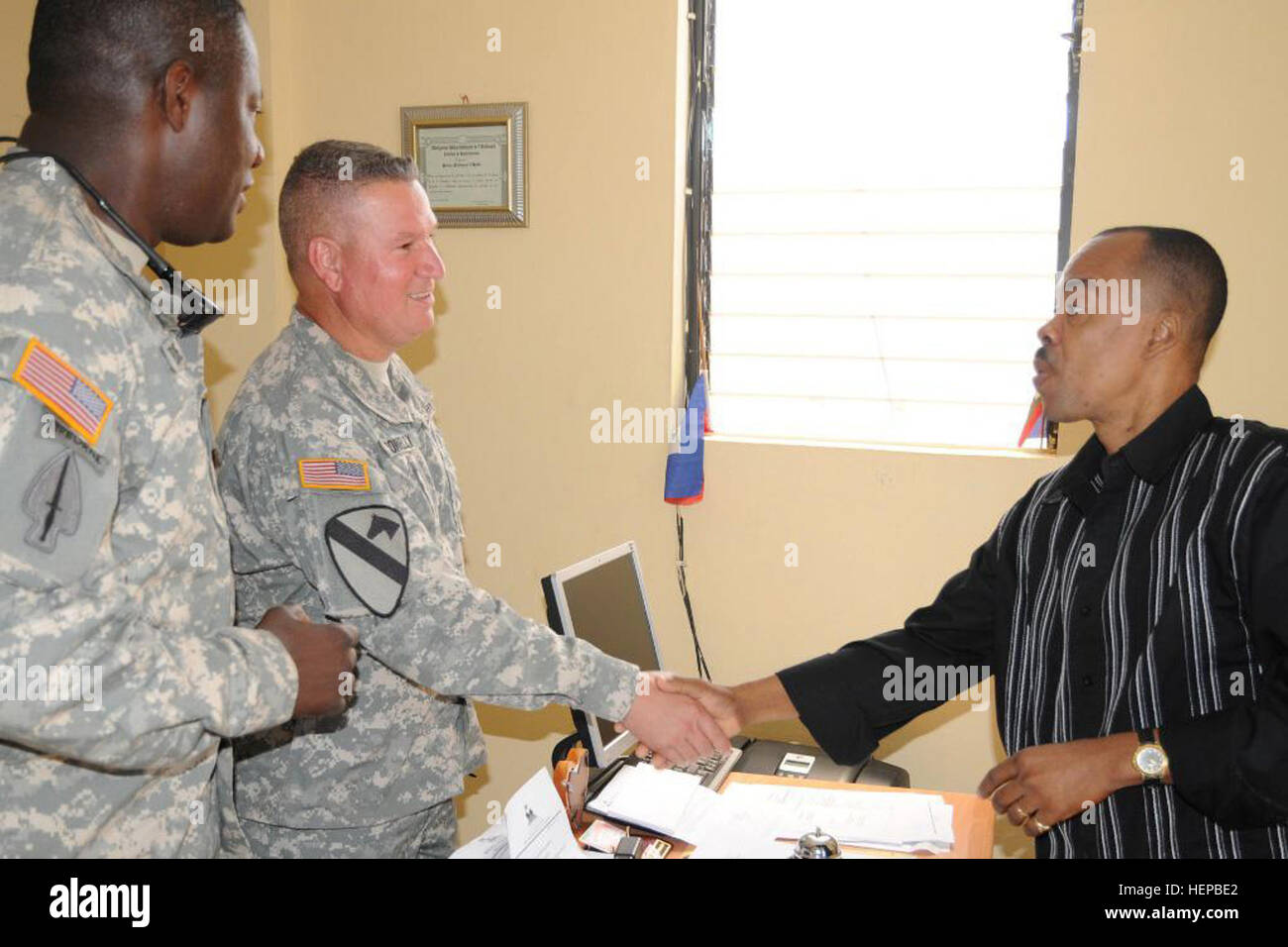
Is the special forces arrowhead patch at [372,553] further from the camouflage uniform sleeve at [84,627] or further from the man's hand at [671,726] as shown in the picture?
the man's hand at [671,726]

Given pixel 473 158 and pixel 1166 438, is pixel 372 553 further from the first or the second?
pixel 473 158

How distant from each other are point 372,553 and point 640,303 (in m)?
1.39

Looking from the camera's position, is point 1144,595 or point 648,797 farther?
point 648,797

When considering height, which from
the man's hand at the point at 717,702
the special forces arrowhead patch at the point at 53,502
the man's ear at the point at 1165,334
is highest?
the man's ear at the point at 1165,334

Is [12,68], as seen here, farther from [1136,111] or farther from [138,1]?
[1136,111]

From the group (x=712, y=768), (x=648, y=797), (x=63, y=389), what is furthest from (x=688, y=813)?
(x=63, y=389)

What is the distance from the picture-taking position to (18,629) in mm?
943

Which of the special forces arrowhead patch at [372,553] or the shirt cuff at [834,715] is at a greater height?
the special forces arrowhead patch at [372,553]

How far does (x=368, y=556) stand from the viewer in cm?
152

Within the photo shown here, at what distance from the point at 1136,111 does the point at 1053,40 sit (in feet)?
0.91

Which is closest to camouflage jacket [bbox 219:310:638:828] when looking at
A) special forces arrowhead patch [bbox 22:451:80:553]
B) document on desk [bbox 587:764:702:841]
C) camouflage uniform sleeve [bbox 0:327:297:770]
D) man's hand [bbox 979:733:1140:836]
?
document on desk [bbox 587:764:702:841]

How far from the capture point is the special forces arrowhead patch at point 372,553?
4.91ft

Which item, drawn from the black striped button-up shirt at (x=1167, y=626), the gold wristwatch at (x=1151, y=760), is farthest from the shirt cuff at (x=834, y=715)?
the gold wristwatch at (x=1151, y=760)
